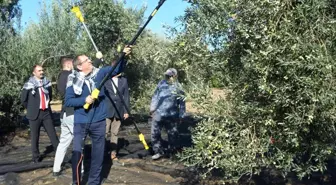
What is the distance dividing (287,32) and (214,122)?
1494 millimetres

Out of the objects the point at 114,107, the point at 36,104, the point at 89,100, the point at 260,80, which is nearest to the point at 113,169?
the point at 114,107

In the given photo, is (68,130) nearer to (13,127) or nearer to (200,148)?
(200,148)

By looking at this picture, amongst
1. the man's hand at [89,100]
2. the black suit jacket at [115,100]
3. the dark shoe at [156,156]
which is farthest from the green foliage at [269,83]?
the black suit jacket at [115,100]

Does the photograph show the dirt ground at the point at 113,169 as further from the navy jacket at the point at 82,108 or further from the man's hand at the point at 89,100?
the man's hand at the point at 89,100

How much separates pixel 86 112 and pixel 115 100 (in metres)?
2.44

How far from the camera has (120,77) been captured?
30.7 feet

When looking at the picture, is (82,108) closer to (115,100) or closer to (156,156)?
(115,100)

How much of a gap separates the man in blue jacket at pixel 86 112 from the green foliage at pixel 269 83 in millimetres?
1703

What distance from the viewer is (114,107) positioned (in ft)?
29.6

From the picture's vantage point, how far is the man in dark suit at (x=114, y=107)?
902 centimetres

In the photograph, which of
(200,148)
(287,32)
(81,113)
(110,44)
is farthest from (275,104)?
(110,44)

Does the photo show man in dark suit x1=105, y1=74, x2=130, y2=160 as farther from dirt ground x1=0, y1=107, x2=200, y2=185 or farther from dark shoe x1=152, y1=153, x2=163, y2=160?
dark shoe x1=152, y1=153, x2=163, y2=160

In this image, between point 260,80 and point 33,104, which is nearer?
point 260,80

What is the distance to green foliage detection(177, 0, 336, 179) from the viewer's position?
439 cm
